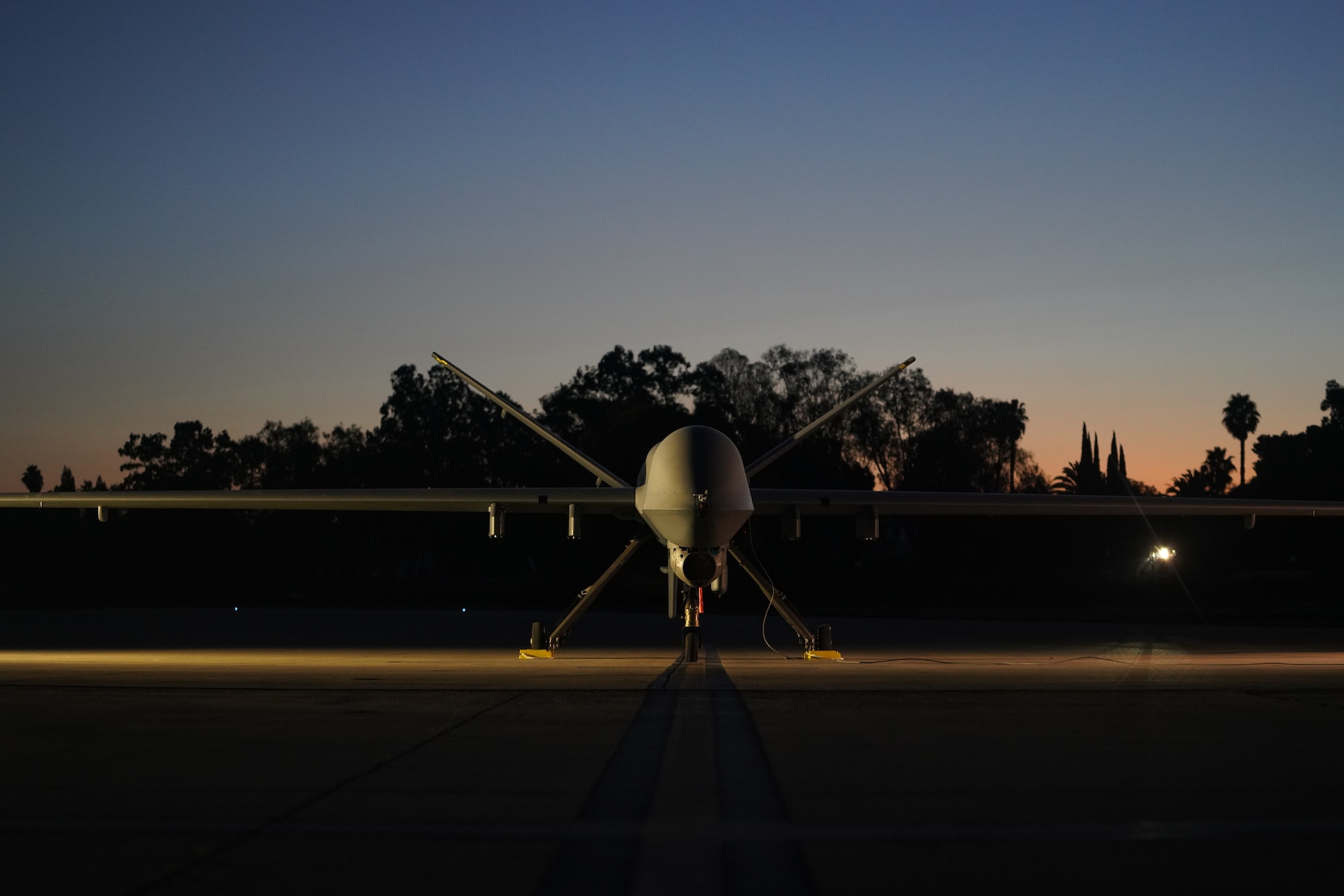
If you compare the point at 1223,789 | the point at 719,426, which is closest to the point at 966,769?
the point at 1223,789

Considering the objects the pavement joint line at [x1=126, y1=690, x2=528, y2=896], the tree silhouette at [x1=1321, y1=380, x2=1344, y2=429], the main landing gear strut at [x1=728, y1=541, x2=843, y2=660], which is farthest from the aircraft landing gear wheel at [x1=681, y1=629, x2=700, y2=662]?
the tree silhouette at [x1=1321, y1=380, x2=1344, y2=429]

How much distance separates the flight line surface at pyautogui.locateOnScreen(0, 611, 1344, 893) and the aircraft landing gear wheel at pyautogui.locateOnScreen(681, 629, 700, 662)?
3.26 m

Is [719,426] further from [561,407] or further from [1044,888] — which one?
[1044,888]

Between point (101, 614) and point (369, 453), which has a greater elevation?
point (369, 453)

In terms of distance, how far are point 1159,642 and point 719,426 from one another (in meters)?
35.3

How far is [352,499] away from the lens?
20.8 metres

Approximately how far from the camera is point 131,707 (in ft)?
35.9

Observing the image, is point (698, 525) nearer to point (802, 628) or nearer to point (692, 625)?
point (692, 625)

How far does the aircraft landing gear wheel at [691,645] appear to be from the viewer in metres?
18.8

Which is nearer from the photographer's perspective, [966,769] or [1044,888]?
[1044,888]

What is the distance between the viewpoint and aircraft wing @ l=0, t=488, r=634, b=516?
2033cm

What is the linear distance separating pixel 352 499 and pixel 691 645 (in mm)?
6304

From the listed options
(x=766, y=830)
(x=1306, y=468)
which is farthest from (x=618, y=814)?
(x=1306, y=468)

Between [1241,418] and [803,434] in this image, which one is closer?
[803,434]
